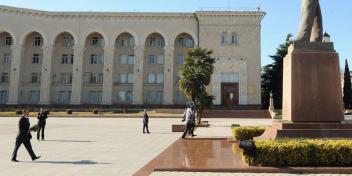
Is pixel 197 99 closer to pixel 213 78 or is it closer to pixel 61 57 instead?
pixel 213 78

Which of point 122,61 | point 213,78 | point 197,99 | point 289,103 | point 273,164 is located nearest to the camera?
point 273,164

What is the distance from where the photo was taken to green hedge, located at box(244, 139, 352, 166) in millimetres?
8602

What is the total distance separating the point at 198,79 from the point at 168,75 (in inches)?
954

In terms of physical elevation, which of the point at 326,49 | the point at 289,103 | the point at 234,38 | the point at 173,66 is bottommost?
the point at 289,103

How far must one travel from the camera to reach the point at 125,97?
180 feet

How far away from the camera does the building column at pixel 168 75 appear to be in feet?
175

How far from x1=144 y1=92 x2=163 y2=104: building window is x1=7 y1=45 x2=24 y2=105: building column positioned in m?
19.6

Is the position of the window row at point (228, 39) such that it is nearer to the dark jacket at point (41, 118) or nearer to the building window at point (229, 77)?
the building window at point (229, 77)

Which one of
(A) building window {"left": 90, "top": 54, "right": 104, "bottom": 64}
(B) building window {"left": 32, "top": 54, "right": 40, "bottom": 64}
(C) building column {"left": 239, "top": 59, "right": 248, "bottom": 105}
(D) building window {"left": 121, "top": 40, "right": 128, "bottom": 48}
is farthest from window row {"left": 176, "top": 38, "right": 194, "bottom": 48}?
(B) building window {"left": 32, "top": 54, "right": 40, "bottom": 64}

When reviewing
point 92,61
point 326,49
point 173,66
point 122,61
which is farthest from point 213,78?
point 326,49

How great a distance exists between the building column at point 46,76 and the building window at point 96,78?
248 inches

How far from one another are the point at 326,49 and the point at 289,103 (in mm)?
2208

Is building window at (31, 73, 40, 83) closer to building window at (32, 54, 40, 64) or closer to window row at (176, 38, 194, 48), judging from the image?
building window at (32, 54, 40, 64)

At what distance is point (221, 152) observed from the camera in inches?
466
